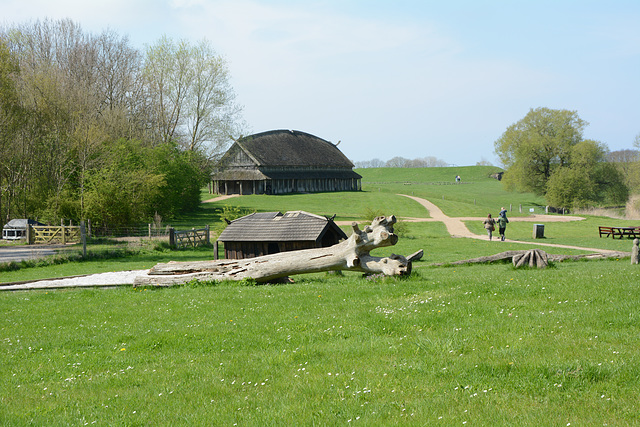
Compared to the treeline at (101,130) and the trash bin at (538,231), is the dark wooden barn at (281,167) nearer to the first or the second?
the treeline at (101,130)

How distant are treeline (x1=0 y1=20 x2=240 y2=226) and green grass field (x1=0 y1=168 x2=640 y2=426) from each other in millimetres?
28602

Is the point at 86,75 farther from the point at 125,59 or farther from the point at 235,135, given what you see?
the point at 235,135

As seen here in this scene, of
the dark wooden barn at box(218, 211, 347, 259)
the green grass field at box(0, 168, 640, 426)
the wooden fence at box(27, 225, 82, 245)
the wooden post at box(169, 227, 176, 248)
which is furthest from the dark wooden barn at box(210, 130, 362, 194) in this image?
the green grass field at box(0, 168, 640, 426)

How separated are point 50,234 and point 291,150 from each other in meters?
49.9

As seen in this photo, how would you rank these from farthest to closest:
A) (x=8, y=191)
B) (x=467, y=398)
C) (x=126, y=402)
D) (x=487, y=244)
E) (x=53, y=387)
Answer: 1. (x=8, y=191)
2. (x=487, y=244)
3. (x=53, y=387)
4. (x=126, y=402)
5. (x=467, y=398)

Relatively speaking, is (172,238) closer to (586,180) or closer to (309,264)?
(309,264)

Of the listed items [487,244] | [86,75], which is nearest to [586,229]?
[487,244]

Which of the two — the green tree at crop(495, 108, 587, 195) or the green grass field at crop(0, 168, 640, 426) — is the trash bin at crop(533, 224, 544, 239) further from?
the green tree at crop(495, 108, 587, 195)

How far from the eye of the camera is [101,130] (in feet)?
151

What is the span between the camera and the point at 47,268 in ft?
87.9

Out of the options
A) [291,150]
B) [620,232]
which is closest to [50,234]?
[620,232]

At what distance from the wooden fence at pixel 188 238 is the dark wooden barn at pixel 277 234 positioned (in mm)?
10136

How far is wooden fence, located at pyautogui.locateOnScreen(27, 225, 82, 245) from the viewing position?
114ft

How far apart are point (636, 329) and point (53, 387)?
8.01 metres
